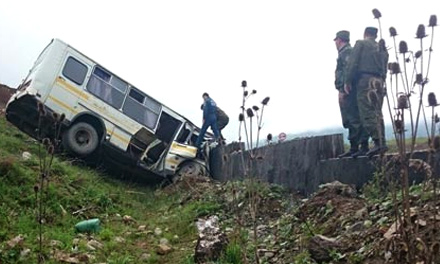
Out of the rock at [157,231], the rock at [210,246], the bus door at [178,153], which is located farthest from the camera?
the bus door at [178,153]

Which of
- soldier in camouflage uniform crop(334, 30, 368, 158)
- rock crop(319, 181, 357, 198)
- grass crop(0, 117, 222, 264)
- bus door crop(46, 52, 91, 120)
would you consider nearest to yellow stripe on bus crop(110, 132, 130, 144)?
bus door crop(46, 52, 91, 120)

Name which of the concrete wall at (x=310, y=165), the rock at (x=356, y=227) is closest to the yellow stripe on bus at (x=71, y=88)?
the concrete wall at (x=310, y=165)

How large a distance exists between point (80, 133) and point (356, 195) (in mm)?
6623

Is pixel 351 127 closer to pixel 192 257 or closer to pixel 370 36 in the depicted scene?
pixel 370 36

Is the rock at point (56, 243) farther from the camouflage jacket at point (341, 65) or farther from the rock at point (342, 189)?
the camouflage jacket at point (341, 65)

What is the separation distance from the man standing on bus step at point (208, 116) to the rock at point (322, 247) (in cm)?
736

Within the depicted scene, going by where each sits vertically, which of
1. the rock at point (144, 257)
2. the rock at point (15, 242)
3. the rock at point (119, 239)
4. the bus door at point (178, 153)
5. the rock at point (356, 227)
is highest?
the bus door at point (178, 153)

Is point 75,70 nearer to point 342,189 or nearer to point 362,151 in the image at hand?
point 362,151

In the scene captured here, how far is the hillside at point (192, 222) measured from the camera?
405 centimetres

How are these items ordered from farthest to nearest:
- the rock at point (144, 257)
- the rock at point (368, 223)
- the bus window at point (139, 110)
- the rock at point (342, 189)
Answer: the bus window at point (139, 110), the rock at point (342, 189), the rock at point (144, 257), the rock at point (368, 223)

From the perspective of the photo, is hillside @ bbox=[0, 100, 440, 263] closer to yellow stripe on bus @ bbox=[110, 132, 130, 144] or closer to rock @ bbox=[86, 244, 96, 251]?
rock @ bbox=[86, 244, 96, 251]

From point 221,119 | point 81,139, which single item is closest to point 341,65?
point 221,119

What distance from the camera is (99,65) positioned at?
1085cm

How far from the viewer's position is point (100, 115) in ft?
35.3
